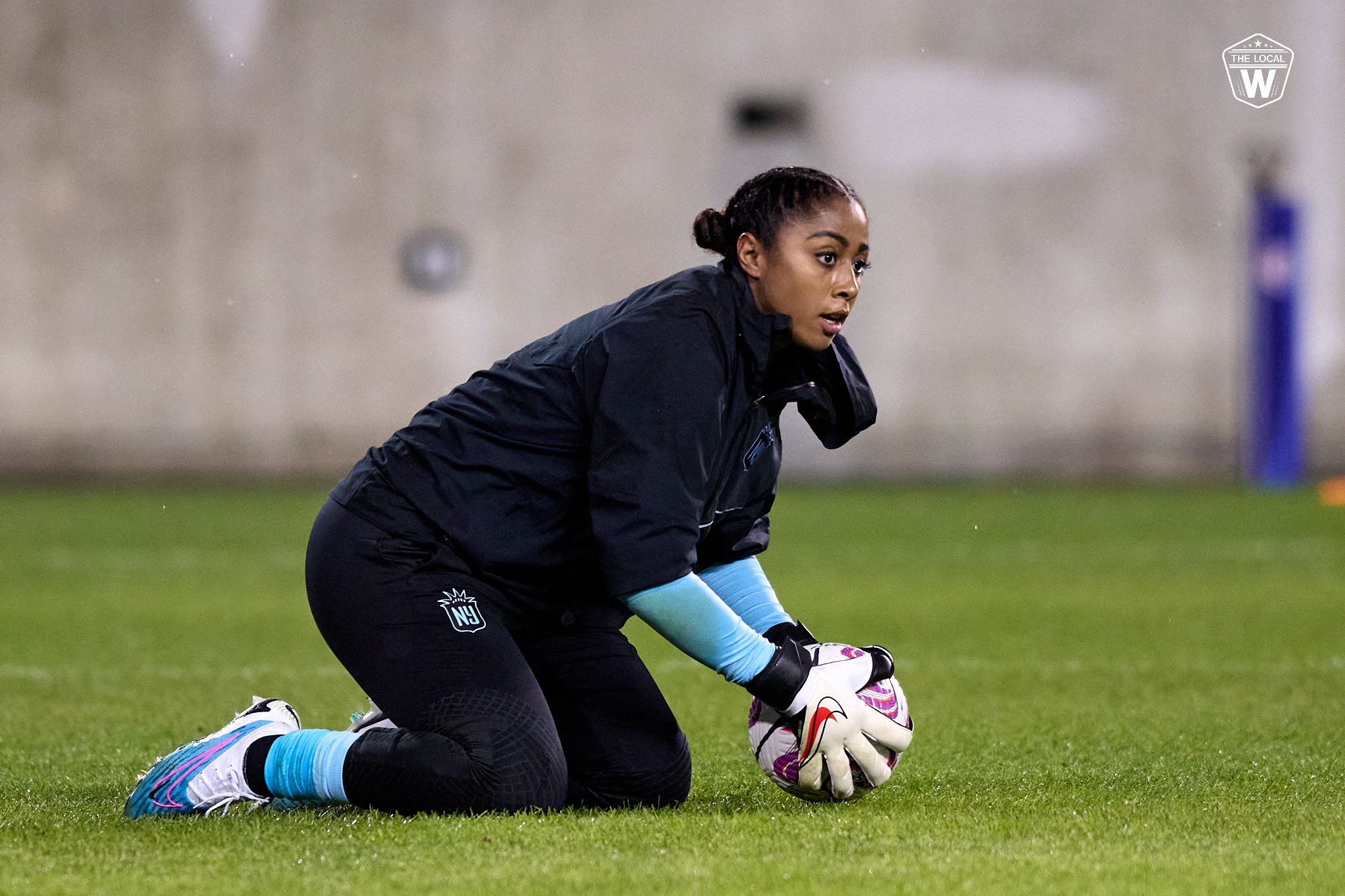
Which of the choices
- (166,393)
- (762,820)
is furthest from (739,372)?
(166,393)

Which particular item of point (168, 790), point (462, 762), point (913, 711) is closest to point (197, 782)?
point (168, 790)

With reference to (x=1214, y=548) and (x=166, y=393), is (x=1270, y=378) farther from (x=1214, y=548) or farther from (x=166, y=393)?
(x=166, y=393)

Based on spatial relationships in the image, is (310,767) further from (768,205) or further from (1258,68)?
(1258,68)

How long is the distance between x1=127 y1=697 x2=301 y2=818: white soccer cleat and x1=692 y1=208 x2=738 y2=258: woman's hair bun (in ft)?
3.97

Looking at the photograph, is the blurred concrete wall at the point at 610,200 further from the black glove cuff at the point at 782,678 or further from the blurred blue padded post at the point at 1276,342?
the black glove cuff at the point at 782,678

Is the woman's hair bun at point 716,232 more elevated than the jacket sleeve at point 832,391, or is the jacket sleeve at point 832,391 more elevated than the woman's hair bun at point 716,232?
the woman's hair bun at point 716,232

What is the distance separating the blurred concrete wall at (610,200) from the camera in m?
14.7

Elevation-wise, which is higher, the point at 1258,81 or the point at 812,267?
the point at 1258,81

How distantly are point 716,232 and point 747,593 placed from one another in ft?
2.44

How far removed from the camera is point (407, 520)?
3.03 metres

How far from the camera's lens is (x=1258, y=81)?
A: 15.5m

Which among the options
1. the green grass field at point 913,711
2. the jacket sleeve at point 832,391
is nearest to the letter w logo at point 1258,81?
the green grass field at point 913,711

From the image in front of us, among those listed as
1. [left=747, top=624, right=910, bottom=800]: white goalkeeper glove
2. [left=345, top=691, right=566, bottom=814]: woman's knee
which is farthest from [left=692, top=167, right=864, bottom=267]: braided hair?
[left=345, top=691, right=566, bottom=814]: woman's knee

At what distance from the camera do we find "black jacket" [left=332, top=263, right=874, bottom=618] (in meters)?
2.74
